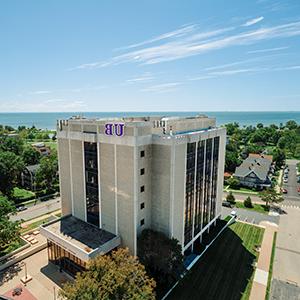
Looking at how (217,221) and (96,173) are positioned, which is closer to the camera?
(96,173)

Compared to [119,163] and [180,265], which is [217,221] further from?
[119,163]

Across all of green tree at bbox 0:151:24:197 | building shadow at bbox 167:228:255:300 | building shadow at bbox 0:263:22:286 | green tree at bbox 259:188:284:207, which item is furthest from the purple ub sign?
green tree at bbox 259:188:284:207

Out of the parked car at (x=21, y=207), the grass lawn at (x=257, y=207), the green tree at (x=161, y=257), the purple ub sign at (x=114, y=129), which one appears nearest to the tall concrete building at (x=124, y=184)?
the purple ub sign at (x=114, y=129)

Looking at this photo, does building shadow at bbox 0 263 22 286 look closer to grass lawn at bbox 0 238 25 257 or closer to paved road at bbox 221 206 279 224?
grass lawn at bbox 0 238 25 257

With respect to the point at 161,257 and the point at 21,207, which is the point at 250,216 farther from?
the point at 21,207

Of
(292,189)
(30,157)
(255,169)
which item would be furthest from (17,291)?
(292,189)

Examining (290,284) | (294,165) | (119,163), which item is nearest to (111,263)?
(119,163)
